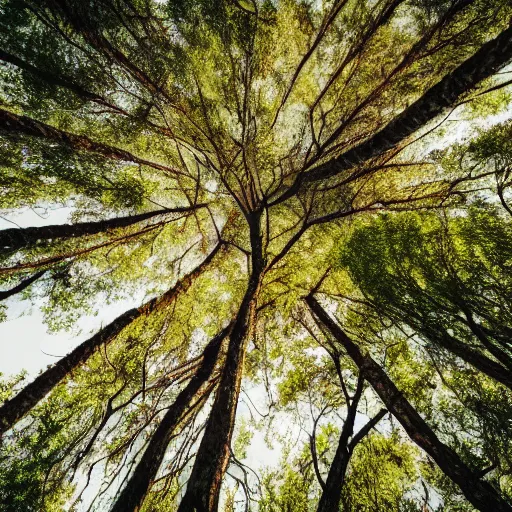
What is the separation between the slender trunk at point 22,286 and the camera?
15.7 feet

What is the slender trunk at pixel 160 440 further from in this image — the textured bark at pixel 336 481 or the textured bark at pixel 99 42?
the textured bark at pixel 99 42

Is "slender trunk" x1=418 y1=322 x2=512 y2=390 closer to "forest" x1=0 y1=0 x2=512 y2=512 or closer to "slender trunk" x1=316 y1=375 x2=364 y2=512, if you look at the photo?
"forest" x1=0 y1=0 x2=512 y2=512

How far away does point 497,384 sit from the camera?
12.5 feet

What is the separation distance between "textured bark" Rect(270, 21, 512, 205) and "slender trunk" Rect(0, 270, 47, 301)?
6.54 m

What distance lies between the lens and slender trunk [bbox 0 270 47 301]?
15.7 ft

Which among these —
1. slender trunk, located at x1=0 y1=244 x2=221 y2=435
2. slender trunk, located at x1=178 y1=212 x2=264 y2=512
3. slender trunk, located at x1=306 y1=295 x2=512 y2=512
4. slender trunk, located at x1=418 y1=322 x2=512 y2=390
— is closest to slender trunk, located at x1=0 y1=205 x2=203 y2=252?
slender trunk, located at x1=0 y1=244 x2=221 y2=435

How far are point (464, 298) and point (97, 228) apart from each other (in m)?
6.62

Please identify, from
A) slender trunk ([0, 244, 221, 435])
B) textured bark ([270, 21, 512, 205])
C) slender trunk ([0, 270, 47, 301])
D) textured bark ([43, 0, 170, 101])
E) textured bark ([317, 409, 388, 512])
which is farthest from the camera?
slender trunk ([0, 270, 47, 301])

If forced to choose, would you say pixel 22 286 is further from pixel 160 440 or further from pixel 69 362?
pixel 160 440

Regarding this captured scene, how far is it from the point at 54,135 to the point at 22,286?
298cm

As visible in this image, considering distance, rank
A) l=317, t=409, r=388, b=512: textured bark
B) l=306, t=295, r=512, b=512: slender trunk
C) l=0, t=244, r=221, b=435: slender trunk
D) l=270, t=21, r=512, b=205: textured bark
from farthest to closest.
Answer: l=0, t=244, r=221, b=435: slender trunk < l=317, t=409, r=388, b=512: textured bark < l=306, t=295, r=512, b=512: slender trunk < l=270, t=21, r=512, b=205: textured bark

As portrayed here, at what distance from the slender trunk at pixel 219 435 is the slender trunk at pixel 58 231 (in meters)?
2.60

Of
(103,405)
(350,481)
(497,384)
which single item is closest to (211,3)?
(103,405)

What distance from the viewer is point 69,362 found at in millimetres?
4855
